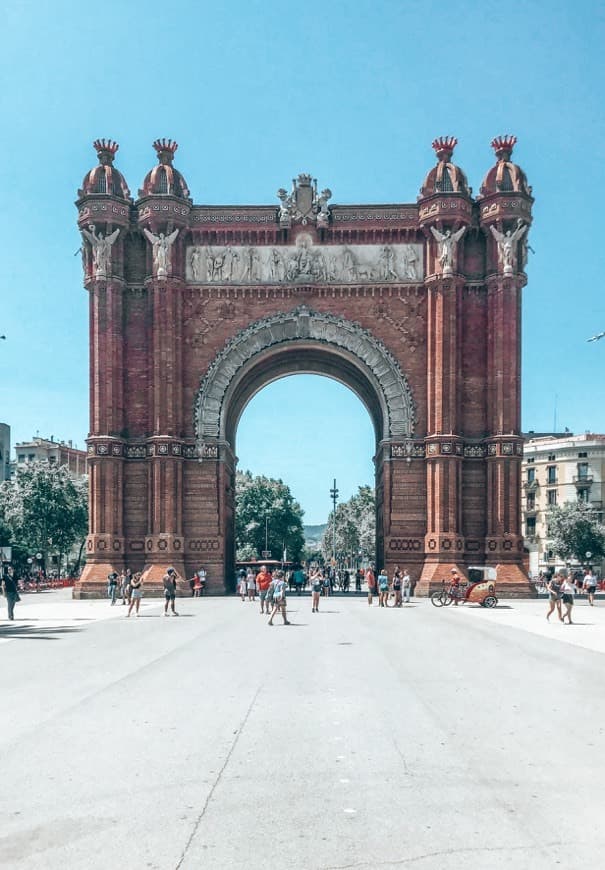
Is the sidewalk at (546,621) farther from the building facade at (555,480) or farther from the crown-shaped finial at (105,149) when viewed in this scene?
the building facade at (555,480)

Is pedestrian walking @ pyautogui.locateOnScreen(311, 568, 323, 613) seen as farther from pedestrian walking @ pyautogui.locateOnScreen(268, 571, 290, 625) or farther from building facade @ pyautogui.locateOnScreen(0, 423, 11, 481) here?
building facade @ pyautogui.locateOnScreen(0, 423, 11, 481)

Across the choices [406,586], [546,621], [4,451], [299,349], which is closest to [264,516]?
[4,451]

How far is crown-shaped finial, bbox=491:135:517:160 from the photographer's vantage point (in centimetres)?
4775

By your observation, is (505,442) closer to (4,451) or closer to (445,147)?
(445,147)

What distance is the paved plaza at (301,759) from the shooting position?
21.8 feet

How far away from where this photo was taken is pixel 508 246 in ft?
153

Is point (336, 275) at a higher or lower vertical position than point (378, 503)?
higher

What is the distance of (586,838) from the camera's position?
22.5 feet

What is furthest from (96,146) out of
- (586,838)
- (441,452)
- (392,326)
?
(586,838)

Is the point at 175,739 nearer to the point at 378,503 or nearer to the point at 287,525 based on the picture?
the point at 378,503

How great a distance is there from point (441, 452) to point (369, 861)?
40.2 meters

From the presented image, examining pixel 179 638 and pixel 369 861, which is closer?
pixel 369 861

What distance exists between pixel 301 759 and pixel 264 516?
355 feet

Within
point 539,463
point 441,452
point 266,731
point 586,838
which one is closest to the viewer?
point 586,838
